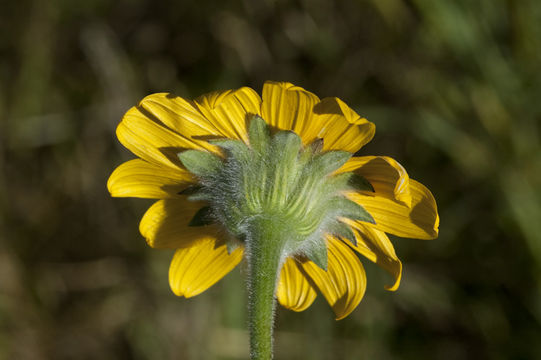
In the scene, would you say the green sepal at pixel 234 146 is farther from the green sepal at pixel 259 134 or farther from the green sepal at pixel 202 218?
the green sepal at pixel 202 218

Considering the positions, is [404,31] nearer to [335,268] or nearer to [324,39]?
[324,39]

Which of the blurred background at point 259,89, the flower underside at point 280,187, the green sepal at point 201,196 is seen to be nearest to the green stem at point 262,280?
the flower underside at point 280,187

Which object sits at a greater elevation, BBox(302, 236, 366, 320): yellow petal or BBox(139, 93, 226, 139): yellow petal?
BBox(139, 93, 226, 139): yellow petal

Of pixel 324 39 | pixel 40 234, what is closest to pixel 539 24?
pixel 324 39

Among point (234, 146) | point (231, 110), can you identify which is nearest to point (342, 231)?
point (234, 146)

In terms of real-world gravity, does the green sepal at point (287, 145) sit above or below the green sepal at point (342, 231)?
above

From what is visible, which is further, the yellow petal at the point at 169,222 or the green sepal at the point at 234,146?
the yellow petal at the point at 169,222

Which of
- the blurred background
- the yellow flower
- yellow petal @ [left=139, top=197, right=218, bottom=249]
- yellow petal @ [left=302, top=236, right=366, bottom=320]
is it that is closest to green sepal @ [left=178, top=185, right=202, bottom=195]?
the yellow flower

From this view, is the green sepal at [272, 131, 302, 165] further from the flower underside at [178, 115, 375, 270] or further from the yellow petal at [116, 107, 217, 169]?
the yellow petal at [116, 107, 217, 169]

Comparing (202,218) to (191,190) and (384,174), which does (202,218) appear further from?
(384,174)
